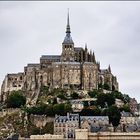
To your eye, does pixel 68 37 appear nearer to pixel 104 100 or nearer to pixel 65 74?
pixel 65 74

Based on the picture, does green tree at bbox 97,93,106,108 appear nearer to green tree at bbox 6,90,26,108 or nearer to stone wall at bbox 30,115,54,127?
stone wall at bbox 30,115,54,127

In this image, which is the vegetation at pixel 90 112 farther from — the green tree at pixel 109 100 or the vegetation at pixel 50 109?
the green tree at pixel 109 100

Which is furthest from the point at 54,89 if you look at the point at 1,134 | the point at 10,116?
the point at 1,134

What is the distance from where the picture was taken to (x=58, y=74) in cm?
10325

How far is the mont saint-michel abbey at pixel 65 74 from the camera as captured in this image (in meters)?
103

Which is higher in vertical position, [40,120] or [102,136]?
[40,120]

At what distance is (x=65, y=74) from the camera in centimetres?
10306

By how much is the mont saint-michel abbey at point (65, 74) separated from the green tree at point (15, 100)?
8.11 feet

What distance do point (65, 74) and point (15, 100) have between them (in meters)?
8.70

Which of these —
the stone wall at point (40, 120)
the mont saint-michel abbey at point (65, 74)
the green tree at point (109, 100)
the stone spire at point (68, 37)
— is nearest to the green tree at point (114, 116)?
the green tree at point (109, 100)

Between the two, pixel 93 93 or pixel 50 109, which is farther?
pixel 93 93

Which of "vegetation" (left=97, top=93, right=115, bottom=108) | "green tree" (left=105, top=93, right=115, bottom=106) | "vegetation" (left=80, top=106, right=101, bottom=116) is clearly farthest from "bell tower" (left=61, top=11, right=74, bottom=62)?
"vegetation" (left=80, top=106, right=101, bottom=116)

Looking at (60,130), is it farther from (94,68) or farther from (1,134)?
(94,68)

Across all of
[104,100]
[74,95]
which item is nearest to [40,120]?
[74,95]
